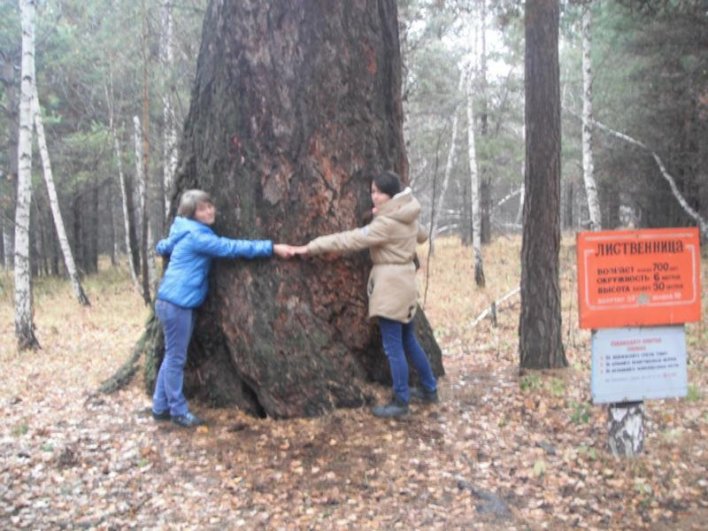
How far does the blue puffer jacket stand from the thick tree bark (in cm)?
303

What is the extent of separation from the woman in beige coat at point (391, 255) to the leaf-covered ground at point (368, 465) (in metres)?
0.47

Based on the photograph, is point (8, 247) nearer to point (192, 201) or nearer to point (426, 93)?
point (426, 93)

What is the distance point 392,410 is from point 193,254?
84.1 inches

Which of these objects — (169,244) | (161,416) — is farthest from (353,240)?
(161,416)

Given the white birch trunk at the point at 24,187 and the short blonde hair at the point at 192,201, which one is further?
the white birch trunk at the point at 24,187

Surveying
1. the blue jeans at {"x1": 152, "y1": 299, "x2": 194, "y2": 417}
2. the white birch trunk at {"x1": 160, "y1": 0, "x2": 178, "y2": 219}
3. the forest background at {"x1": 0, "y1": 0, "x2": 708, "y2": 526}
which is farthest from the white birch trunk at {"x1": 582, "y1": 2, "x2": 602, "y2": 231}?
the blue jeans at {"x1": 152, "y1": 299, "x2": 194, "y2": 417}

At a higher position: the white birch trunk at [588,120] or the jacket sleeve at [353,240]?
the white birch trunk at [588,120]

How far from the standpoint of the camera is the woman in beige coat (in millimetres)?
4957

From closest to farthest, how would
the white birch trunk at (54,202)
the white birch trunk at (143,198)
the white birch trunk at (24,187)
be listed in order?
the white birch trunk at (24,187) → the white birch trunk at (143,198) → the white birch trunk at (54,202)

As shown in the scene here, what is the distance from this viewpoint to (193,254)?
5148 mm

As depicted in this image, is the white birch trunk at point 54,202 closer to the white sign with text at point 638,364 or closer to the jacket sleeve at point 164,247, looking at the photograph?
the jacket sleeve at point 164,247

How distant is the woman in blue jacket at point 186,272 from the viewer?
5.07 m

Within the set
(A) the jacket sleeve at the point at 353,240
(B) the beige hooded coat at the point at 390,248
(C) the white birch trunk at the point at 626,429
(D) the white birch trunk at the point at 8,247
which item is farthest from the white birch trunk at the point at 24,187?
(D) the white birch trunk at the point at 8,247

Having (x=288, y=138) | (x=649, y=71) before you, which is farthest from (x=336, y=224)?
(x=649, y=71)
